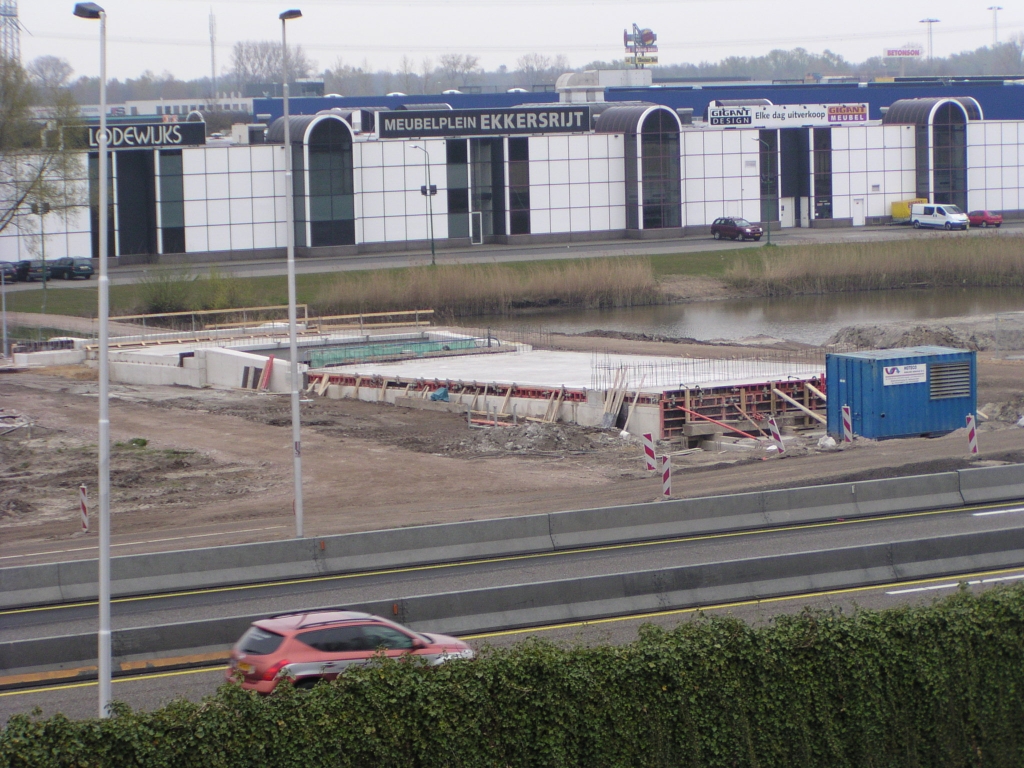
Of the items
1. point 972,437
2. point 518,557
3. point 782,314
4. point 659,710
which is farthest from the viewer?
point 782,314

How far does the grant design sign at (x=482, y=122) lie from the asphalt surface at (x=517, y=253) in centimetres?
885

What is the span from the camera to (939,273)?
242 feet

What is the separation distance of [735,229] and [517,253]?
60.4ft

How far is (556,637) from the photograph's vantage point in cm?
1576

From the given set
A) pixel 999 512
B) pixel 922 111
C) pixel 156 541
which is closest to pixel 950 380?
pixel 999 512

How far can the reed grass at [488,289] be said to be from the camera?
219 ft

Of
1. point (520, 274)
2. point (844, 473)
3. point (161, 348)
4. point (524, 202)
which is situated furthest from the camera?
point (524, 202)

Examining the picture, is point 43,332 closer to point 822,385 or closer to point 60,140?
point 60,140

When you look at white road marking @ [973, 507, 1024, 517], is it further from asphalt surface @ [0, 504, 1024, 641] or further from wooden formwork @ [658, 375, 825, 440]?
wooden formwork @ [658, 375, 825, 440]

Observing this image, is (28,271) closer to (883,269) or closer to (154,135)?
(154,135)

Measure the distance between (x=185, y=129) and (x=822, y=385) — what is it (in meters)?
60.0

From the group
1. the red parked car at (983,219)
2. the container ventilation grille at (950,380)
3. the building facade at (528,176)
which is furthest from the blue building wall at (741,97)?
the container ventilation grille at (950,380)

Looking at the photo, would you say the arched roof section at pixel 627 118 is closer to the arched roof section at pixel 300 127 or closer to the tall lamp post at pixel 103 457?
the arched roof section at pixel 300 127

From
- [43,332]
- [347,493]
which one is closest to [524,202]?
[43,332]
